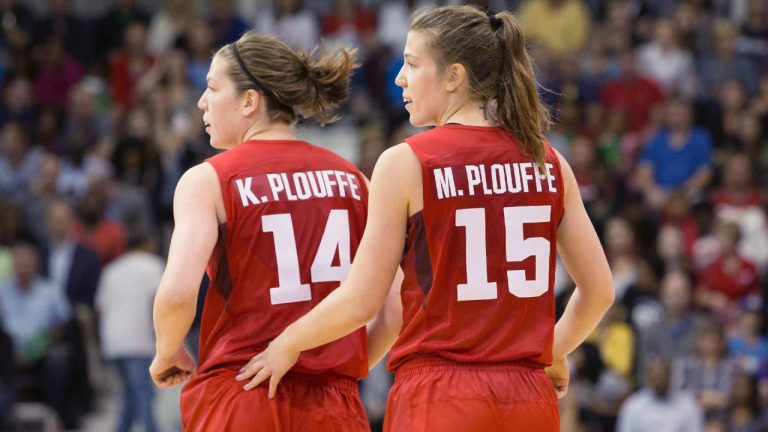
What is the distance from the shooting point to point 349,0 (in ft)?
54.0

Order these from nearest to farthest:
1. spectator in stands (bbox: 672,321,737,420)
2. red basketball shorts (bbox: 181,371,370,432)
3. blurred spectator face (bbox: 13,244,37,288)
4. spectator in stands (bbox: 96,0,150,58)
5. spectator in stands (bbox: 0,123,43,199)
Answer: red basketball shorts (bbox: 181,371,370,432) < spectator in stands (bbox: 672,321,737,420) < blurred spectator face (bbox: 13,244,37,288) < spectator in stands (bbox: 0,123,43,199) < spectator in stands (bbox: 96,0,150,58)

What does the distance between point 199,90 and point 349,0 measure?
2.60 metres

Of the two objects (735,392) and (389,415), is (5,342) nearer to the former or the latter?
(735,392)

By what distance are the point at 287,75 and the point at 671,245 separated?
8.17 m

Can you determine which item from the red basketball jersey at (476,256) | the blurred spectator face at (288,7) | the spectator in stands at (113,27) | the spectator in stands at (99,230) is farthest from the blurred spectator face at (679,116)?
the red basketball jersey at (476,256)

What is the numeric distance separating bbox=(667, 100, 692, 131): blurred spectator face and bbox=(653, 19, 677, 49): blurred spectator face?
4.47ft

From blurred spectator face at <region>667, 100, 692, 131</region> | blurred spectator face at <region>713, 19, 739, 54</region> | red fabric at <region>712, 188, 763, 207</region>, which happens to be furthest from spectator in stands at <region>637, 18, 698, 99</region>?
red fabric at <region>712, 188, 763, 207</region>

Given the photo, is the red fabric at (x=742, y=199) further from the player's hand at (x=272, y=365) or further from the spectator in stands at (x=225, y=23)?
the player's hand at (x=272, y=365)

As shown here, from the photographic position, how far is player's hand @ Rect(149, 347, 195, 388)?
4512 mm

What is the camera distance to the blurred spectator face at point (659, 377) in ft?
34.4

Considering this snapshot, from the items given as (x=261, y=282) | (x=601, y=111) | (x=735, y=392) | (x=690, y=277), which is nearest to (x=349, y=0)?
(x=601, y=111)

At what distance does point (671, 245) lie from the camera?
12195 millimetres

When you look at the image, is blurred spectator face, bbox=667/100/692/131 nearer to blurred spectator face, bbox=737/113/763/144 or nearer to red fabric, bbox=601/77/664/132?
blurred spectator face, bbox=737/113/763/144

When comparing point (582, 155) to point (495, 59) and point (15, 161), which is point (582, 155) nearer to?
point (15, 161)
